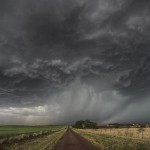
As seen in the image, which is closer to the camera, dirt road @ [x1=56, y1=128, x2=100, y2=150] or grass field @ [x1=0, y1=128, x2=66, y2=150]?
dirt road @ [x1=56, y1=128, x2=100, y2=150]

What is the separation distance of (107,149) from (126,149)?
6.60 feet

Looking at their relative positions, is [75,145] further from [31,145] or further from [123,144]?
[31,145]

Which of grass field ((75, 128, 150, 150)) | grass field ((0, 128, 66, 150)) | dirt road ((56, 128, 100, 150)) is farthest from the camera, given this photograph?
grass field ((0, 128, 66, 150))

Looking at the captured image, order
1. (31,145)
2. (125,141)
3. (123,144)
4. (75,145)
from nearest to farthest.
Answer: (123,144) < (75,145) < (125,141) < (31,145)

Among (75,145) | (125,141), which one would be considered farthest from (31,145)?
(125,141)

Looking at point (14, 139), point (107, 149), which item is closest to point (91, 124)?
point (14, 139)

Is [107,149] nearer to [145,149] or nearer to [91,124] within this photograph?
[145,149]

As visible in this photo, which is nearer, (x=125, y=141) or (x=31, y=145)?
(x=125, y=141)

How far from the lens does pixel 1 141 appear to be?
49.8m

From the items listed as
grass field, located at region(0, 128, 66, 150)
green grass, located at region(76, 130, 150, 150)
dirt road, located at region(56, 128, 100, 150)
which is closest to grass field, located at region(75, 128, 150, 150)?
green grass, located at region(76, 130, 150, 150)

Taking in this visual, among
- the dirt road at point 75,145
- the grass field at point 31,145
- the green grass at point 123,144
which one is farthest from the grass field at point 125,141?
the grass field at point 31,145

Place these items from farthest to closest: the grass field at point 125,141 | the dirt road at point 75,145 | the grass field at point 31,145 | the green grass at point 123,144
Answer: the grass field at point 31,145
the dirt road at point 75,145
the grass field at point 125,141
the green grass at point 123,144

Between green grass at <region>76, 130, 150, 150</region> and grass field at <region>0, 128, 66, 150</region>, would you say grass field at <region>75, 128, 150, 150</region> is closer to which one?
green grass at <region>76, 130, 150, 150</region>

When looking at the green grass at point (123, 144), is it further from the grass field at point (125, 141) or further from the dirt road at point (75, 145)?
the dirt road at point (75, 145)
